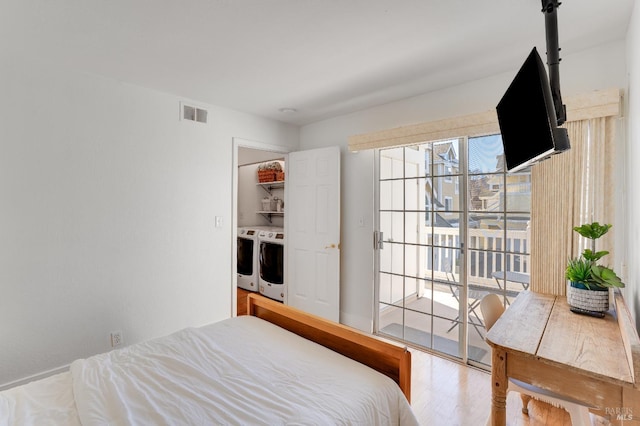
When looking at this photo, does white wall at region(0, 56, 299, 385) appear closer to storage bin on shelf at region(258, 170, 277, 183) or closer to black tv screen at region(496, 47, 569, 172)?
storage bin on shelf at region(258, 170, 277, 183)

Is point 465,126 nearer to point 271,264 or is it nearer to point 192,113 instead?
point 192,113

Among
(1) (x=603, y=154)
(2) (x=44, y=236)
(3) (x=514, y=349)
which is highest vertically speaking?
(1) (x=603, y=154)

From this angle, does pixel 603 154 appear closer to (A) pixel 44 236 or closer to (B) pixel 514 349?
(B) pixel 514 349

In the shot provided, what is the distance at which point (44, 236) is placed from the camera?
2242mm

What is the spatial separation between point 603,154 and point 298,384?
7.55 ft

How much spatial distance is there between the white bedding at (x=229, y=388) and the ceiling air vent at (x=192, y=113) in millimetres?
2166

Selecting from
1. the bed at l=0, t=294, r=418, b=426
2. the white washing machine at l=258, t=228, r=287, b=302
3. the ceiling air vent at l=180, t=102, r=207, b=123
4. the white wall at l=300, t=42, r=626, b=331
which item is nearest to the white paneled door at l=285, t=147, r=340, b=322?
the white wall at l=300, t=42, r=626, b=331

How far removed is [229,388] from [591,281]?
6.39ft

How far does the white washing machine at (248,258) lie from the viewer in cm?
486

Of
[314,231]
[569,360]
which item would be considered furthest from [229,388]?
[314,231]

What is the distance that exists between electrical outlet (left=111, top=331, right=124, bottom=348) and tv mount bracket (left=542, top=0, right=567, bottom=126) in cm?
349

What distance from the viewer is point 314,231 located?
3701 millimetres

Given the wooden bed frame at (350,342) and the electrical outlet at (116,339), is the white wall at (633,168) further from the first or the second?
the electrical outlet at (116,339)

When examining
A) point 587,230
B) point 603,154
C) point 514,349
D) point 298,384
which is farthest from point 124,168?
point 603,154
